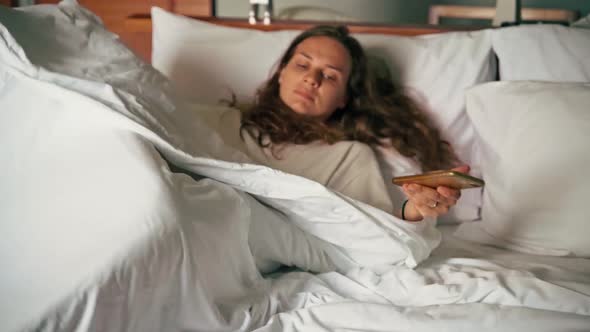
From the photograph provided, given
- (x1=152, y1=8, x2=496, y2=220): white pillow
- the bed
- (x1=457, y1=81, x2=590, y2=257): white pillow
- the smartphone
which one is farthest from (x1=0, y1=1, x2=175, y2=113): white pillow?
(x1=457, y1=81, x2=590, y2=257): white pillow

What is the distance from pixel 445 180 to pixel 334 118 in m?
0.67

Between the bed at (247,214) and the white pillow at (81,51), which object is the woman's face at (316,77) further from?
the white pillow at (81,51)

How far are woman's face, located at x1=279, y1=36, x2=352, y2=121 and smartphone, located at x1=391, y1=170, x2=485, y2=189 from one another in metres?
0.49

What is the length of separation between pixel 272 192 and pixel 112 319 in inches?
14.2

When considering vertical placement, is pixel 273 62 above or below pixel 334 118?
above

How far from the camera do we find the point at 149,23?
65.2 inches

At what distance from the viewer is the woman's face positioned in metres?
1.29

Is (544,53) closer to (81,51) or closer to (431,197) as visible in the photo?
(431,197)

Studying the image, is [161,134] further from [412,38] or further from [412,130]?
[412,38]

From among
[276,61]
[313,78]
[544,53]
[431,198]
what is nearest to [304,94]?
[313,78]

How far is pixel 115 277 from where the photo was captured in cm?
62

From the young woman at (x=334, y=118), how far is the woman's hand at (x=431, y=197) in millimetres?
184

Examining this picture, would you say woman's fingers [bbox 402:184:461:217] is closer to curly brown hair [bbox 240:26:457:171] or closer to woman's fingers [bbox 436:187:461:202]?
woman's fingers [bbox 436:187:461:202]

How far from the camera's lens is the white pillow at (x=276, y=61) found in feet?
4.57
